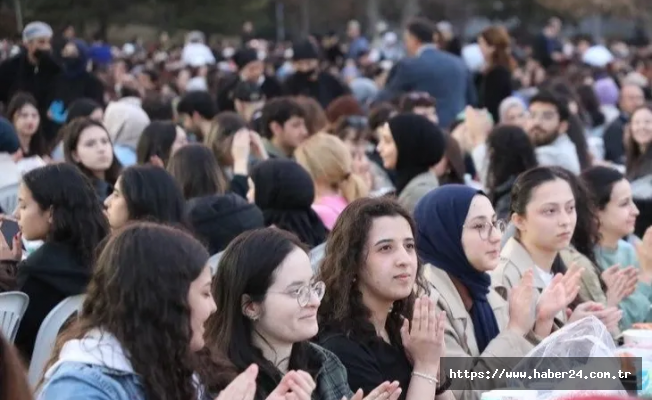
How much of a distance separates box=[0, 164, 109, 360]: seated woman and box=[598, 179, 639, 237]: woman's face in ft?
9.28

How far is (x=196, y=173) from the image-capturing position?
276 inches

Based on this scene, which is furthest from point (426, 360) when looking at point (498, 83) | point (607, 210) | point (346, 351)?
point (498, 83)

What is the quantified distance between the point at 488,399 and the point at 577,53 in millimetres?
25131

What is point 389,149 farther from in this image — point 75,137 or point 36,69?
point 36,69

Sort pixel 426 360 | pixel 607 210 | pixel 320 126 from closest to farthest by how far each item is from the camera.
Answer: pixel 426 360, pixel 607 210, pixel 320 126

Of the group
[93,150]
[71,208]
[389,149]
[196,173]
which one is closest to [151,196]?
[71,208]

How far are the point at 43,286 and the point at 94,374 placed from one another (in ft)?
6.16

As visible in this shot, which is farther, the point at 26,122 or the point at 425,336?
the point at 26,122

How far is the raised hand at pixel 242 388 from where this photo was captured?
342 centimetres

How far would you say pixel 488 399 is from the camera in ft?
13.6

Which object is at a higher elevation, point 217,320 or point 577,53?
point 577,53

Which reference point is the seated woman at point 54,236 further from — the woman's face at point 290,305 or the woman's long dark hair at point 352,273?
the woman's face at point 290,305

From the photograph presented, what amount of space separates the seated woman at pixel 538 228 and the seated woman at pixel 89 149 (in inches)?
108

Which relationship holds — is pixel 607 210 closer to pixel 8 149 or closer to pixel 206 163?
pixel 206 163
